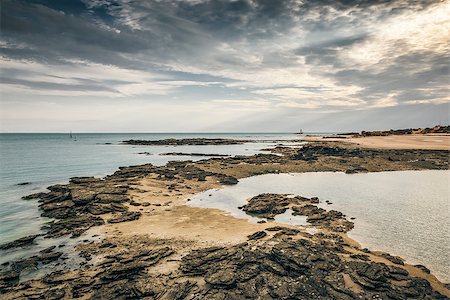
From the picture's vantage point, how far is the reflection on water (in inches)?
529

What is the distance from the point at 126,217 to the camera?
62.0 feet

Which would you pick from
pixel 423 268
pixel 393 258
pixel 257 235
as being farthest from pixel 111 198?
pixel 423 268

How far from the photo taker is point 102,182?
3014 centimetres

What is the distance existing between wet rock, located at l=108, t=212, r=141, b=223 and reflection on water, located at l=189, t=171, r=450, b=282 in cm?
500

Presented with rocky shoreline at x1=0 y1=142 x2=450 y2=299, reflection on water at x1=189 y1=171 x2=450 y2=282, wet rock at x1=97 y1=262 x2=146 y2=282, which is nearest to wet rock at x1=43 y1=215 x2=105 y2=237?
rocky shoreline at x1=0 y1=142 x2=450 y2=299

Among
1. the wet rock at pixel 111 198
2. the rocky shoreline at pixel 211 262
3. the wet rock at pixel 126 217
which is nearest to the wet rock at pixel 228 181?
the rocky shoreline at pixel 211 262

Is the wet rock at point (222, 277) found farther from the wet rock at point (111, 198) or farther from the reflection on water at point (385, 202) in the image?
the wet rock at point (111, 198)

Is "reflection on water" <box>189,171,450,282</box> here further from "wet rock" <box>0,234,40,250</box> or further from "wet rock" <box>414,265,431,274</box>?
"wet rock" <box>0,234,40,250</box>

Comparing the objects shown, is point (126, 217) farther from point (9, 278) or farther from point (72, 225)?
point (9, 278)

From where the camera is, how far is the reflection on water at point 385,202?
13.4 m

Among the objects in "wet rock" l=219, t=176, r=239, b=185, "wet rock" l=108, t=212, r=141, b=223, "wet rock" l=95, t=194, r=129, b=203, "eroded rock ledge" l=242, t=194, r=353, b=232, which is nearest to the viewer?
"eroded rock ledge" l=242, t=194, r=353, b=232

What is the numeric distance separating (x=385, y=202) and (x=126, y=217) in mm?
20530

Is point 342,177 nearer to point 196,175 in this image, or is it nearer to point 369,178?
point 369,178

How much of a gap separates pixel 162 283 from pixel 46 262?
6597 mm
